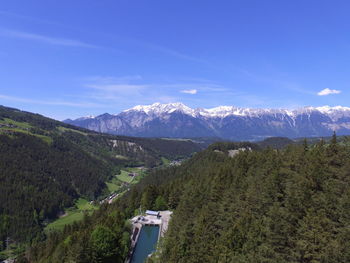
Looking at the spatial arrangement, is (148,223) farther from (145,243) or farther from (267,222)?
(267,222)

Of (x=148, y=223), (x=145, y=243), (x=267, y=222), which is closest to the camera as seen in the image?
(x=267, y=222)

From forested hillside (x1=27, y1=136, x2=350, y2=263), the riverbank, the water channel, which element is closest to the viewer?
forested hillside (x1=27, y1=136, x2=350, y2=263)

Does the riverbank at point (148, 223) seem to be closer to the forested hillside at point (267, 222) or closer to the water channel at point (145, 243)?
the water channel at point (145, 243)

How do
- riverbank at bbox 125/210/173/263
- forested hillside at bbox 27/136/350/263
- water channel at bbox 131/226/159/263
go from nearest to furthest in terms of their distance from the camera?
forested hillside at bbox 27/136/350/263, water channel at bbox 131/226/159/263, riverbank at bbox 125/210/173/263

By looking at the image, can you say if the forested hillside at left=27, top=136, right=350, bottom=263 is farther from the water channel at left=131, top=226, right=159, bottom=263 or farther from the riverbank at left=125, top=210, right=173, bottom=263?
the water channel at left=131, top=226, right=159, bottom=263

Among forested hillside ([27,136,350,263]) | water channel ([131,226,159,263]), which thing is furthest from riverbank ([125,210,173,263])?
forested hillside ([27,136,350,263])

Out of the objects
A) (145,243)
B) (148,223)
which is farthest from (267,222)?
(148,223)

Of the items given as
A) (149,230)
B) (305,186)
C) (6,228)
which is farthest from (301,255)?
(6,228)

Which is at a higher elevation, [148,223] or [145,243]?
[148,223]

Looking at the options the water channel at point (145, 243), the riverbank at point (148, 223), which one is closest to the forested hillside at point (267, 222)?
the riverbank at point (148, 223)

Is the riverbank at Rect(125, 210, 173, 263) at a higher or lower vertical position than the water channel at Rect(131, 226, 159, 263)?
higher

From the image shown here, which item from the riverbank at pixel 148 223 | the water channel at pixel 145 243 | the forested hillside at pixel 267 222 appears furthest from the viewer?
the riverbank at pixel 148 223

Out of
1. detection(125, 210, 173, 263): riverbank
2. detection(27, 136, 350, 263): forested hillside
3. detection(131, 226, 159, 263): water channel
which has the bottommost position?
detection(131, 226, 159, 263): water channel
